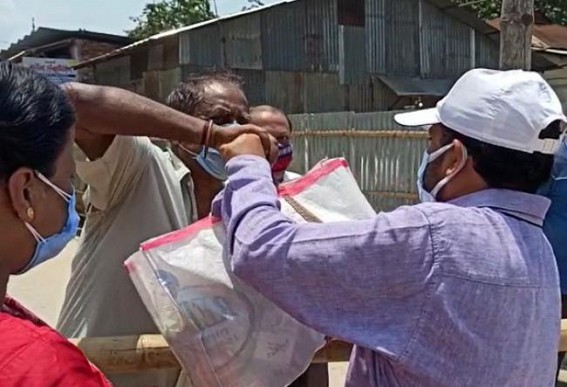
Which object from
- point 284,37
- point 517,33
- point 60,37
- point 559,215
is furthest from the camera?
point 60,37

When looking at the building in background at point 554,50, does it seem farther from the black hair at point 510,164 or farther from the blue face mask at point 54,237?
the blue face mask at point 54,237

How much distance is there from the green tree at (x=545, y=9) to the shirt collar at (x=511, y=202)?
2388cm

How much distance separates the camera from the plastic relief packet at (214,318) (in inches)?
57.6

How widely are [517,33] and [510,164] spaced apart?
5.71 meters

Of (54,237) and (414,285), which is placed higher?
(54,237)

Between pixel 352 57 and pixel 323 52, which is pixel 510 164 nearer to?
pixel 323 52

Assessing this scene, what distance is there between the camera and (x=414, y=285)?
1.33m

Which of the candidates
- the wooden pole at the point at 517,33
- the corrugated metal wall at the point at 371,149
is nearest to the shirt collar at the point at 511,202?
the wooden pole at the point at 517,33

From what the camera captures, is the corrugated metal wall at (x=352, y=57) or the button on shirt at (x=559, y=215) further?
the corrugated metal wall at (x=352, y=57)

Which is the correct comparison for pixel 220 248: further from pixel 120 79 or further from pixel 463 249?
pixel 120 79

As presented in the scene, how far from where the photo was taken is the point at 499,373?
139 centimetres

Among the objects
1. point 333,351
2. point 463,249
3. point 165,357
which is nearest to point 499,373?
point 463,249

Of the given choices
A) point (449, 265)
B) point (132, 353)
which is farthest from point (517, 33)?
point (449, 265)

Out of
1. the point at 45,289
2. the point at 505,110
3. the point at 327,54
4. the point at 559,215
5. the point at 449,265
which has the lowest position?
the point at 45,289
